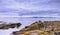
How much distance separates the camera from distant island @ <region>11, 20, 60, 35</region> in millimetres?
2154

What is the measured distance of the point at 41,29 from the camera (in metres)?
2.27

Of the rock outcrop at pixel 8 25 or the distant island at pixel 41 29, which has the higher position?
the rock outcrop at pixel 8 25

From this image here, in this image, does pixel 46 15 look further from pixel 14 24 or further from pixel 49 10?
→ pixel 14 24

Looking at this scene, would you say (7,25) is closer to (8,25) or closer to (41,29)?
(8,25)

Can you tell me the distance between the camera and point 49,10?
2.54 metres

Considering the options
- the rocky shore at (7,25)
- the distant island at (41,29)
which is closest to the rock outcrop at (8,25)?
the rocky shore at (7,25)

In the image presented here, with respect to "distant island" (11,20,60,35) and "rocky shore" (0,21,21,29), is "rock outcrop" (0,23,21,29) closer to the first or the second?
"rocky shore" (0,21,21,29)

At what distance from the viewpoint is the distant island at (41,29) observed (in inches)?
84.8

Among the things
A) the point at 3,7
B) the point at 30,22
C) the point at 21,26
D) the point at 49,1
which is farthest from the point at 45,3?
the point at 3,7

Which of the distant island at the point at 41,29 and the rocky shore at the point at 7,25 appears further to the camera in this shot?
the rocky shore at the point at 7,25

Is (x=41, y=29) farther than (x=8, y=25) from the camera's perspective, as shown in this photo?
No

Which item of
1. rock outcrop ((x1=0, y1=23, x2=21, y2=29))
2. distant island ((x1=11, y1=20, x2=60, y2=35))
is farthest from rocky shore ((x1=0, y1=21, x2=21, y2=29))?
distant island ((x1=11, y1=20, x2=60, y2=35))

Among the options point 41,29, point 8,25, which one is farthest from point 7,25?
point 41,29

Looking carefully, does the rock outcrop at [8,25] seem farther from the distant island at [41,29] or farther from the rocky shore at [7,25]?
the distant island at [41,29]
